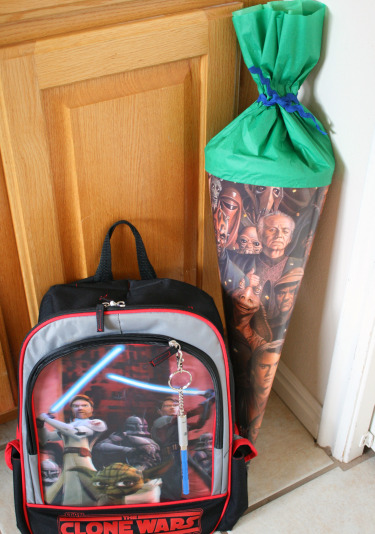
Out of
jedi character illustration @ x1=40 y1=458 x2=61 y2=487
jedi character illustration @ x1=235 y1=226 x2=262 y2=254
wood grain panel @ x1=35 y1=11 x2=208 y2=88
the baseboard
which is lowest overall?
the baseboard

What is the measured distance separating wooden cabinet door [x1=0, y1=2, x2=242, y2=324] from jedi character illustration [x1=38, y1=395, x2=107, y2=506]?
0.22 metres

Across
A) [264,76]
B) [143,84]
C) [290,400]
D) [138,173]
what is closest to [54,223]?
[138,173]

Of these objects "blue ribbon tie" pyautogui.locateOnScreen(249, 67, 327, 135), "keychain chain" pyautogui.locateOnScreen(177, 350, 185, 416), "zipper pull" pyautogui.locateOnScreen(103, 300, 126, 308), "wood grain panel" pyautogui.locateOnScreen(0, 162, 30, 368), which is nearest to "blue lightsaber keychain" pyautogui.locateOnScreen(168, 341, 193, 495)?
"keychain chain" pyautogui.locateOnScreen(177, 350, 185, 416)

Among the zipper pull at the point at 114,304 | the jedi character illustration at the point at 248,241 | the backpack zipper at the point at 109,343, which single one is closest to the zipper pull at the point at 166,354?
the backpack zipper at the point at 109,343

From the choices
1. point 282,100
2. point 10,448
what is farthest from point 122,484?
point 282,100

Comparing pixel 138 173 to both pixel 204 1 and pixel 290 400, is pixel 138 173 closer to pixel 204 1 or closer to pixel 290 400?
pixel 204 1

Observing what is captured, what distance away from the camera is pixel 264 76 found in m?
0.94

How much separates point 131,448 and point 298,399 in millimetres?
465

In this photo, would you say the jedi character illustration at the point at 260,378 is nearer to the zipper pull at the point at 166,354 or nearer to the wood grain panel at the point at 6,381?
the zipper pull at the point at 166,354

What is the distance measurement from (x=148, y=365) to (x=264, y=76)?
0.54 m

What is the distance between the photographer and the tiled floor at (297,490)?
1.13 meters

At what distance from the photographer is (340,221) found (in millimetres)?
1045

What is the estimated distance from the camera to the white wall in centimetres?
90

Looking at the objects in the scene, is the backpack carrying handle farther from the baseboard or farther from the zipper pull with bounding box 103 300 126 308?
the baseboard
